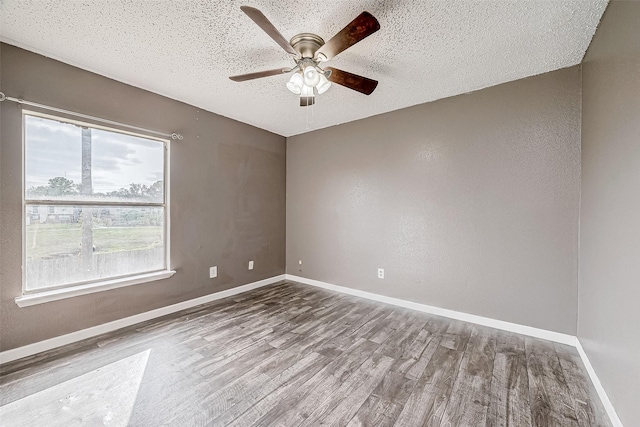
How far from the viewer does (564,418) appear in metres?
1.51

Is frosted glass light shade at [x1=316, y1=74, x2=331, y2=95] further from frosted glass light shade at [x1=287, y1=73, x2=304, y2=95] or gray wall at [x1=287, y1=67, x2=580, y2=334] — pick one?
gray wall at [x1=287, y1=67, x2=580, y2=334]

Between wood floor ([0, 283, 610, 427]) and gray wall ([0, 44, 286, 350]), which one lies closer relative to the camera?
wood floor ([0, 283, 610, 427])

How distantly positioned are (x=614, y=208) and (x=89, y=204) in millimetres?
4121

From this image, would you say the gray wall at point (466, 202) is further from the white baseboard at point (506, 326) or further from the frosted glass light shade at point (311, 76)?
the frosted glass light shade at point (311, 76)

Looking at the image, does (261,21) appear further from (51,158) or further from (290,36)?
(51,158)

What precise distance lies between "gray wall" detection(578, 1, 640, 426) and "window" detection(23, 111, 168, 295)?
3.86 metres

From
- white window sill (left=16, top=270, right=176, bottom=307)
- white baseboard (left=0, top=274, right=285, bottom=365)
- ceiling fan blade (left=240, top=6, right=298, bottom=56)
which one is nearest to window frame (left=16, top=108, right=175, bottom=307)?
white window sill (left=16, top=270, right=176, bottom=307)

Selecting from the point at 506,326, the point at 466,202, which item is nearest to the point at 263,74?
the point at 466,202

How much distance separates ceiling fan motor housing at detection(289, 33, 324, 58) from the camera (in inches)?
75.1

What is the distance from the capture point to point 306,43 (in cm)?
194

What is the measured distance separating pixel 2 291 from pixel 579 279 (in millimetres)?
4813

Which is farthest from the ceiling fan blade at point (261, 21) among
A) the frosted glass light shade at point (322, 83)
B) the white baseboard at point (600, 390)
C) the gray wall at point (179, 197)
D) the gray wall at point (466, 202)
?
the white baseboard at point (600, 390)

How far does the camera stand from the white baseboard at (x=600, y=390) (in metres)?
1.45

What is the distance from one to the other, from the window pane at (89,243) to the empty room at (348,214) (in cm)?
2
